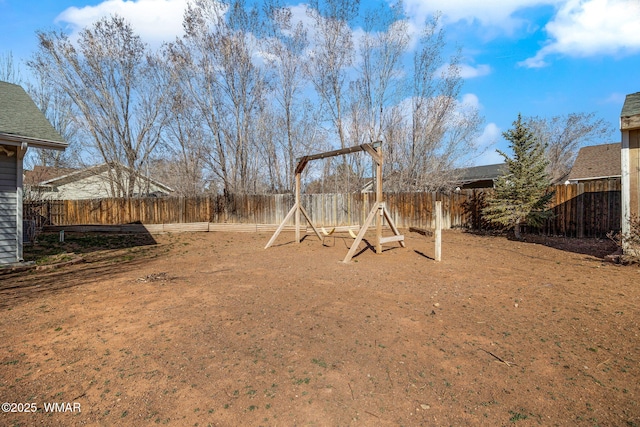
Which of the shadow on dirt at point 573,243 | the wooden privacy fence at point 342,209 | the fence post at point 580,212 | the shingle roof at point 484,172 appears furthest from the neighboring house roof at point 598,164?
the shadow on dirt at point 573,243

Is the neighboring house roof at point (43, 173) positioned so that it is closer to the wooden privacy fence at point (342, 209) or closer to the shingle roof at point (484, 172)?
the wooden privacy fence at point (342, 209)

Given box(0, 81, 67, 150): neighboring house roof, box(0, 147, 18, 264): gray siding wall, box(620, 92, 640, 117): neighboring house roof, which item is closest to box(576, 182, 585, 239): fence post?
box(620, 92, 640, 117): neighboring house roof

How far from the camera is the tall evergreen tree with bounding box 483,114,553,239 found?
10470 millimetres

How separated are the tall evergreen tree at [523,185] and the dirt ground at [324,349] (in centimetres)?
480

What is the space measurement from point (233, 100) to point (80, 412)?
58.2ft

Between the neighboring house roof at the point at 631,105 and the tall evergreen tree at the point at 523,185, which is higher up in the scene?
the neighboring house roof at the point at 631,105

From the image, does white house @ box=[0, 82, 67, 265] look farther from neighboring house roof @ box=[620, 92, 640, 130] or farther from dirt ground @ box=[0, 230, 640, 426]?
neighboring house roof @ box=[620, 92, 640, 130]

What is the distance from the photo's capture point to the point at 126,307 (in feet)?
13.7

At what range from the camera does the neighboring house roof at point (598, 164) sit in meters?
17.5

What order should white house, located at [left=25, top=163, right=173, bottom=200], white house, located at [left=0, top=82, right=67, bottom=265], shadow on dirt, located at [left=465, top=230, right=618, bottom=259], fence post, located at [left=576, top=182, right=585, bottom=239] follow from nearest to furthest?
white house, located at [left=0, top=82, right=67, bottom=265] → shadow on dirt, located at [left=465, top=230, right=618, bottom=259] → fence post, located at [left=576, top=182, right=585, bottom=239] → white house, located at [left=25, top=163, right=173, bottom=200]

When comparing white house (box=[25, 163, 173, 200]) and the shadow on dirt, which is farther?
white house (box=[25, 163, 173, 200])

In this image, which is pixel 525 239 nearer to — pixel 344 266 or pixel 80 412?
pixel 344 266

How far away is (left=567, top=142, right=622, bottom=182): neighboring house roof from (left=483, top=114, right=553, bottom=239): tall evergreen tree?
10184 millimetres

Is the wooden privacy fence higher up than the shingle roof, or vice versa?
the shingle roof
